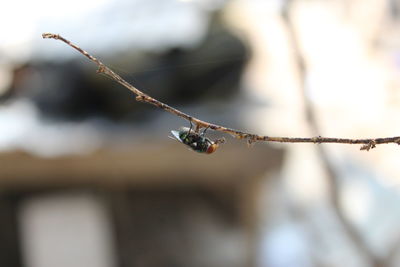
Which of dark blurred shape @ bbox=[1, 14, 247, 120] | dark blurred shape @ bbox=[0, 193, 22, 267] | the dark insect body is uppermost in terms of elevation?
dark blurred shape @ bbox=[1, 14, 247, 120]

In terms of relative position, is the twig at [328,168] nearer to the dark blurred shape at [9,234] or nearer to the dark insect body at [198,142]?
the dark blurred shape at [9,234]

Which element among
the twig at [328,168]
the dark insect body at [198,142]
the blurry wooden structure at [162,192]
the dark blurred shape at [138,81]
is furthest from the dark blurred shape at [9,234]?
the dark insect body at [198,142]

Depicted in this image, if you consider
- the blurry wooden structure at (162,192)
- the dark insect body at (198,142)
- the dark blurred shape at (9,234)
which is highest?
the blurry wooden structure at (162,192)

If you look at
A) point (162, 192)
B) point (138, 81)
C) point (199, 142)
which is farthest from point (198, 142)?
point (162, 192)

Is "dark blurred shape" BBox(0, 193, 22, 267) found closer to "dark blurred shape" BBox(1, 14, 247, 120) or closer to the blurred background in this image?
the blurred background

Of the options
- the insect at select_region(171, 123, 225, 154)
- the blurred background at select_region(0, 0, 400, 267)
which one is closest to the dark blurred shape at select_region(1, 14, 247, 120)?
the blurred background at select_region(0, 0, 400, 267)

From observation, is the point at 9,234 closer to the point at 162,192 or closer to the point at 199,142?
the point at 162,192

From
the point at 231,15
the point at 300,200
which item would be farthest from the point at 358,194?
the point at 231,15

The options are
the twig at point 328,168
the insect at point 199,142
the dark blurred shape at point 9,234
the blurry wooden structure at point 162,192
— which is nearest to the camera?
the insect at point 199,142

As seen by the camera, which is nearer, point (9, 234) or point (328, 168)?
point (328, 168)
